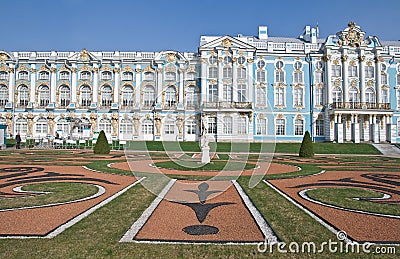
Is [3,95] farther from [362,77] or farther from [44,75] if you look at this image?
[362,77]

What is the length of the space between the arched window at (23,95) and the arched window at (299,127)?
40.1 meters

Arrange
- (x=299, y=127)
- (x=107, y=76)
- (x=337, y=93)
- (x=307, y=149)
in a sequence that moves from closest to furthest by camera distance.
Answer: (x=307, y=149)
(x=337, y=93)
(x=299, y=127)
(x=107, y=76)

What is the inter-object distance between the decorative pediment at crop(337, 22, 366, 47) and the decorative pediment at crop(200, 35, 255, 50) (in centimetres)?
1360

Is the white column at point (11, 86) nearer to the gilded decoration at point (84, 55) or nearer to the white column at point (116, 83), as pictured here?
the gilded decoration at point (84, 55)

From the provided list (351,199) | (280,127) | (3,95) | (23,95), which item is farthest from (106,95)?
(351,199)

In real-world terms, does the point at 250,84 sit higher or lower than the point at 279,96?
higher

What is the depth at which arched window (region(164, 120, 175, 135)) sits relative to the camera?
46469 mm

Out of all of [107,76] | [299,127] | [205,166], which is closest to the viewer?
[205,166]

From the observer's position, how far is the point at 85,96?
4641 centimetres

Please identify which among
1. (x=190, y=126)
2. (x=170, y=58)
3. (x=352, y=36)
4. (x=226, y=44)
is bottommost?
(x=190, y=126)

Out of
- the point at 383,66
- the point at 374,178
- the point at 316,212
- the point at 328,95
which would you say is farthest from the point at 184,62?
the point at 316,212

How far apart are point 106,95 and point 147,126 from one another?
7.95m

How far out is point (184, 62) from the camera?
4541 centimetres

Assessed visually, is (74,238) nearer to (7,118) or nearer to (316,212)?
(316,212)
